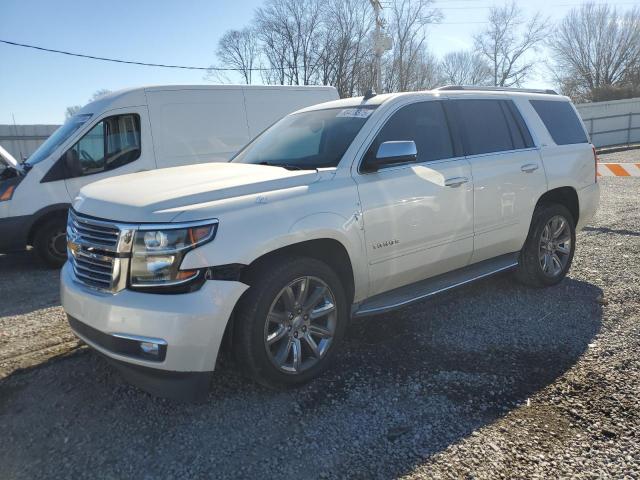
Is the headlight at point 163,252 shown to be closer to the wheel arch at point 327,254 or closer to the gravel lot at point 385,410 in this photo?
the wheel arch at point 327,254

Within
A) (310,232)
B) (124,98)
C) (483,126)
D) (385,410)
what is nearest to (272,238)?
(310,232)

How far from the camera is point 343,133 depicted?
3.77 metres

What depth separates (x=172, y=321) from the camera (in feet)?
8.59

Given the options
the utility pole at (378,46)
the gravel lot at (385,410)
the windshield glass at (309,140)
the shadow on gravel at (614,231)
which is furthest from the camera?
the utility pole at (378,46)

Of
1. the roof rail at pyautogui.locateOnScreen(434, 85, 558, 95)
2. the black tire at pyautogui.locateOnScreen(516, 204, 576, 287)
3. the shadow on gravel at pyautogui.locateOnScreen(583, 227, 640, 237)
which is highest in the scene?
the roof rail at pyautogui.locateOnScreen(434, 85, 558, 95)

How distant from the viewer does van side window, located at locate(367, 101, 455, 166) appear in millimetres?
3791

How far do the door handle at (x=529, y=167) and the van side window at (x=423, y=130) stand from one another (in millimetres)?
922

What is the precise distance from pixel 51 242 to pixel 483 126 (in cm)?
570

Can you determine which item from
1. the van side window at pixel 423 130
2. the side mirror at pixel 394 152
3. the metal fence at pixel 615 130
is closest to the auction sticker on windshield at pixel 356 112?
the van side window at pixel 423 130

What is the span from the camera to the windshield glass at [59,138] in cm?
671

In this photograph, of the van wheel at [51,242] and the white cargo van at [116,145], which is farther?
the van wheel at [51,242]

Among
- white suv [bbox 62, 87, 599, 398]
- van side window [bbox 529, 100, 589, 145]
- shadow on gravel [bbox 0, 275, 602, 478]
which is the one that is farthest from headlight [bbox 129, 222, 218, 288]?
van side window [bbox 529, 100, 589, 145]

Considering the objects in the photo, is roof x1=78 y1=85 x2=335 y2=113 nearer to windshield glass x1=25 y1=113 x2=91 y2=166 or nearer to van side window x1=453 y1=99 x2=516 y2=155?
windshield glass x1=25 y1=113 x2=91 y2=166

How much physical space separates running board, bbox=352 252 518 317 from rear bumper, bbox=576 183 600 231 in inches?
44.3
